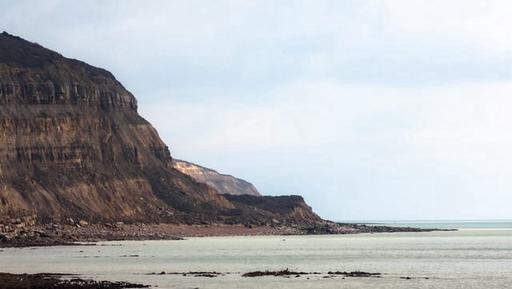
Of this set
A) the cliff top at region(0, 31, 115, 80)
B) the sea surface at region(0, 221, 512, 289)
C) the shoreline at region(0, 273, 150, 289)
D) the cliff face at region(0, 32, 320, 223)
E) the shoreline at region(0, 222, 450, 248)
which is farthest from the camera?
the cliff top at region(0, 31, 115, 80)

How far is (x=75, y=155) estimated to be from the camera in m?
176

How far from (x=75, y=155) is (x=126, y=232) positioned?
28.8 m

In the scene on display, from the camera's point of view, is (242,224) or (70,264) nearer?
(70,264)

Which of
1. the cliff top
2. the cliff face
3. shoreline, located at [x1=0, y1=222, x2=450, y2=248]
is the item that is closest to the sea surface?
shoreline, located at [x1=0, y1=222, x2=450, y2=248]

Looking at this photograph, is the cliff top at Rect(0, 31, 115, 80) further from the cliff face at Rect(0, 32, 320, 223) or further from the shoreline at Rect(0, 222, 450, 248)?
the shoreline at Rect(0, 222, 450, 248)

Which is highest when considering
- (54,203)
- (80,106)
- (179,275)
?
(80,106)

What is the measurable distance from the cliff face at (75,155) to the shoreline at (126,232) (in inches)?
202

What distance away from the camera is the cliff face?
163125 millimetres

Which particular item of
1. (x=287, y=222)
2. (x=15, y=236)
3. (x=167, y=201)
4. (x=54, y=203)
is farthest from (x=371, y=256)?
(x=287, y=222)

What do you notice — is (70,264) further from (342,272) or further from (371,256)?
(371,256)

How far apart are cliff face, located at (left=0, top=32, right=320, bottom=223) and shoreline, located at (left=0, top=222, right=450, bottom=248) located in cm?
513

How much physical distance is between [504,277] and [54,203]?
10842 cm

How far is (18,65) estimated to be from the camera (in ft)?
608

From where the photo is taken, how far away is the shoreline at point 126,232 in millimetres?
125312
